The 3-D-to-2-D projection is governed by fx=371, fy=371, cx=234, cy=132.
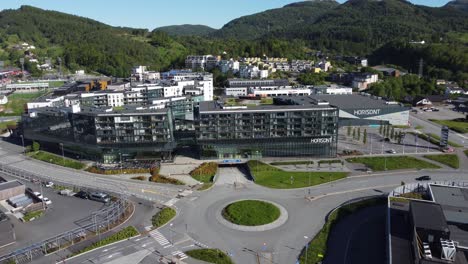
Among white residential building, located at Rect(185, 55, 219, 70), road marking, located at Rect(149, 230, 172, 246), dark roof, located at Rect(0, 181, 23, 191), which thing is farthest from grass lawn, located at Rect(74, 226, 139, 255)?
white residential building, located at Rect(185, 55, 219, 70)

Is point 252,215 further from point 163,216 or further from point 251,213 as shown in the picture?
point 163,216

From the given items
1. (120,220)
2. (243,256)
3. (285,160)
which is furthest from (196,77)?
(243,256)

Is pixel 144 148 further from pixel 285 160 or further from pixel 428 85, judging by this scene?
pixel 428 85

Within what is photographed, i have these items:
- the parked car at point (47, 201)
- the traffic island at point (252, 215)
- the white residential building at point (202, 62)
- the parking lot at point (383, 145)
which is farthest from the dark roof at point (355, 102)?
the white residential building at point (202, 62)

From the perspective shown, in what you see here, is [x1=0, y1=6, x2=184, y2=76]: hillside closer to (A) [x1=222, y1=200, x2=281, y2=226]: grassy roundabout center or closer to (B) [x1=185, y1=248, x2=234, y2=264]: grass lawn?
(A) [x1=222, y1=200, x2=281, y2=226]: grassy roundabout center

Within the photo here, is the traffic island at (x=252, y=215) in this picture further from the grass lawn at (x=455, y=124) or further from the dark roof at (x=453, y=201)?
the grass lawn at (x=455, y=124)

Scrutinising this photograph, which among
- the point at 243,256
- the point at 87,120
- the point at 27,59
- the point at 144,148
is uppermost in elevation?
the point at 27,59

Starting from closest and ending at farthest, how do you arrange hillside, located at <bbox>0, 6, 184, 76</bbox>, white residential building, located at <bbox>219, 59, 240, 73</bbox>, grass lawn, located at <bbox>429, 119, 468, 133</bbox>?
1. grass lawn, located at <bbox>429, 119, 468, 133</bbox>
2. white residential building, located at <bbox>219, 59, 240, 73</bbox>
3. hillside, located at <bbox>0, 6, 184, 76</bbox>
